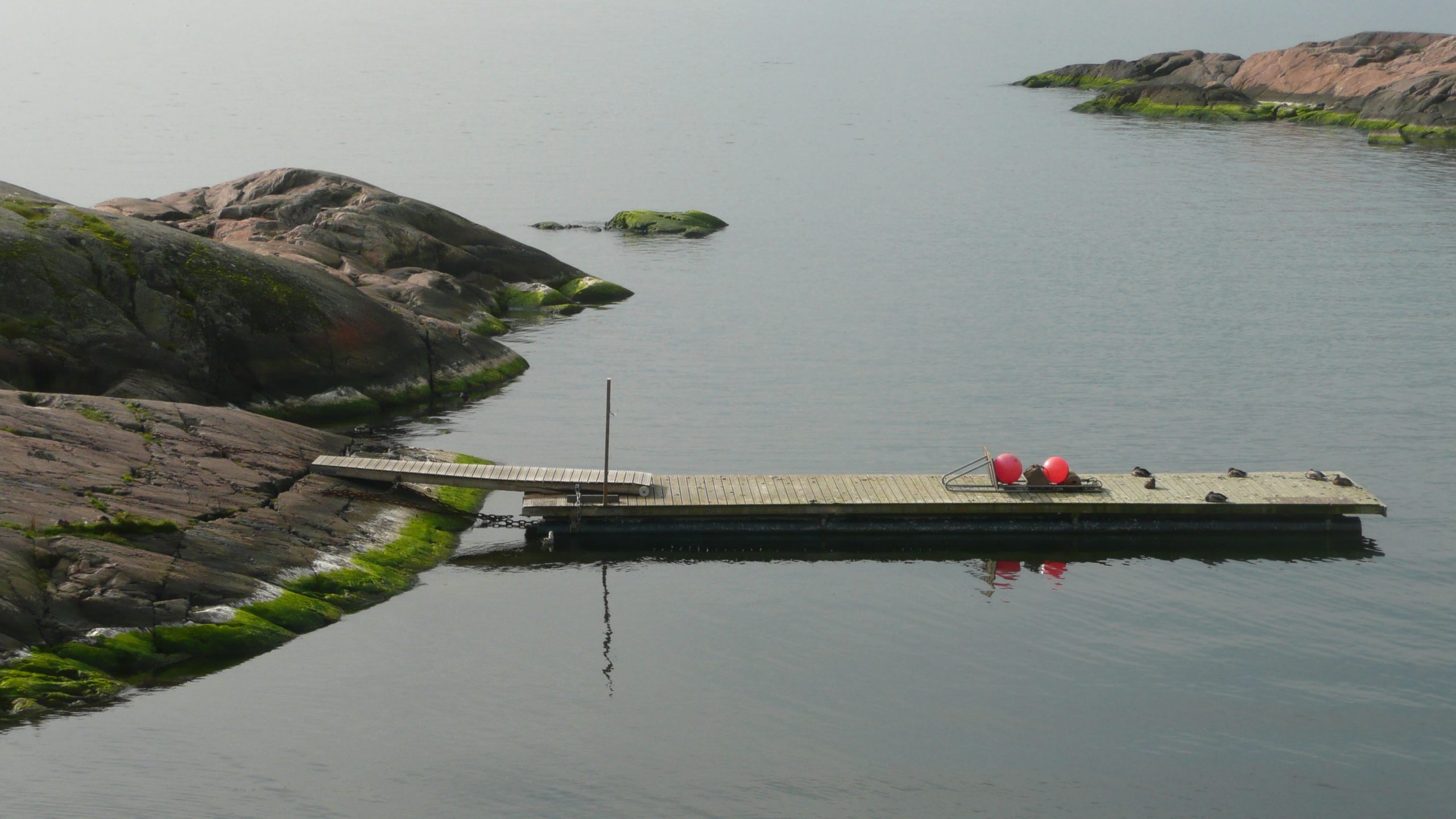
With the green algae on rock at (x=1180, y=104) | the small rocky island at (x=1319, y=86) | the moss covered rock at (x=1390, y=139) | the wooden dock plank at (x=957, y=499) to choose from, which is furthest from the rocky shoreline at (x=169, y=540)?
the green algae on rock at (x=1180, y=104)

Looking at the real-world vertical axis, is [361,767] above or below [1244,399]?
below

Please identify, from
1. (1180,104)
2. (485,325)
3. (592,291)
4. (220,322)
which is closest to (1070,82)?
(1180,104)

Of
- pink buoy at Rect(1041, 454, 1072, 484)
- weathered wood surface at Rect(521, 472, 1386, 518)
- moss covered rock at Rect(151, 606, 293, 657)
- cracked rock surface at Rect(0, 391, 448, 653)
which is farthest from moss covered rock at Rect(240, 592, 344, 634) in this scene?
pink buoy at Rect(1041, 454, 1072, 484)

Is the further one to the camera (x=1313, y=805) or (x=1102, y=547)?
(x=1102, y=547)

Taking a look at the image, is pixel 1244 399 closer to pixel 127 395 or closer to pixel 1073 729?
pixel 1073 729

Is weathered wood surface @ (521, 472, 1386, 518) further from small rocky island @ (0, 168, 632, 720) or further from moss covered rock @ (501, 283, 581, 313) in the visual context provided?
moss covered rock @ (501, 283, 581, 313)

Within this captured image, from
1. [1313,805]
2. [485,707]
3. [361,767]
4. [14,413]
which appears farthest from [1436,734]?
[14,413]

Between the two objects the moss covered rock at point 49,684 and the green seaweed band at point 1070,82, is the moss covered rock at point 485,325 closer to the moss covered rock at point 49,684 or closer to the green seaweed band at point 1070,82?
the moss covered rock at point 49,684
